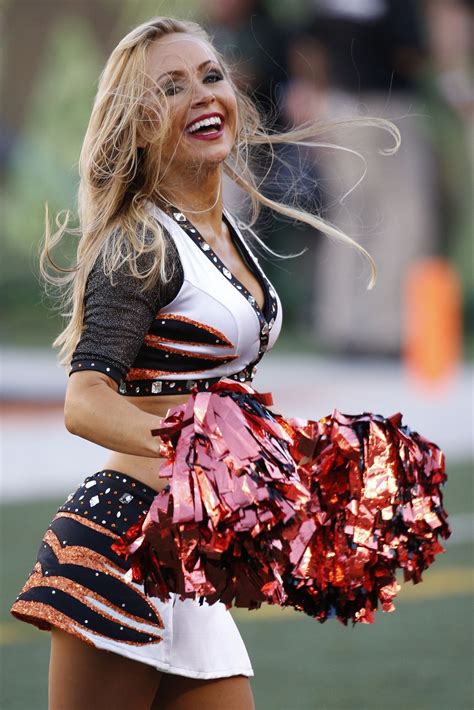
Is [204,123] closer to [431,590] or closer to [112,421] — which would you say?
[112,421]

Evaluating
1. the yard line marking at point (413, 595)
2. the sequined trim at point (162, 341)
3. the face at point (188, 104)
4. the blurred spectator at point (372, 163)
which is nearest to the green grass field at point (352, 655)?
the yard line marking at point (413, 595)

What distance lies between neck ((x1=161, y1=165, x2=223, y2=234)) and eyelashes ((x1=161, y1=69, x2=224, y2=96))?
14cm

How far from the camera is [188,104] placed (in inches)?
91.6

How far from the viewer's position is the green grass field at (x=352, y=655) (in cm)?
439

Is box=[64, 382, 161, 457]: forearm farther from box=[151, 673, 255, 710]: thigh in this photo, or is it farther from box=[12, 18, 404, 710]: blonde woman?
box=[151, 673, 255, 710]: thigh

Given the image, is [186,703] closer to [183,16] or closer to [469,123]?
[183,16]

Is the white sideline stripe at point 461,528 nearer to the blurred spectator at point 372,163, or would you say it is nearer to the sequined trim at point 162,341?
the sequined trim at point 162,341

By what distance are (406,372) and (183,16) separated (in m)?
10.7

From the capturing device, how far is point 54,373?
1234cm

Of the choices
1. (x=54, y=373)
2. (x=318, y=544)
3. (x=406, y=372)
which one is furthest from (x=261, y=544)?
(x=406, y=372)

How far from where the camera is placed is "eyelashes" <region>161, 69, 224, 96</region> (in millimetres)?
2324

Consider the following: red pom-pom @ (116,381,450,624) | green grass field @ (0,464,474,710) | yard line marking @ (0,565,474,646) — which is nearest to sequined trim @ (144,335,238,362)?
red pom-pom @ (116,381,450,624)

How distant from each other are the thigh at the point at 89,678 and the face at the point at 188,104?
0.83 metres

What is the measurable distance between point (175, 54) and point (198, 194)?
0.81 feet
